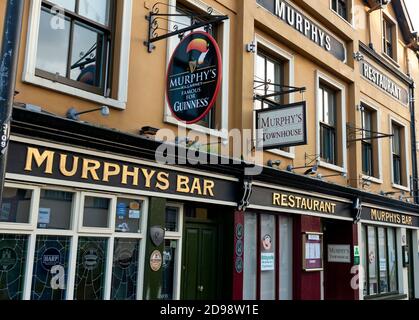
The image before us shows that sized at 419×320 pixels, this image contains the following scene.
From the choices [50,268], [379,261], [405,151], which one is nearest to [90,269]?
[50,268]

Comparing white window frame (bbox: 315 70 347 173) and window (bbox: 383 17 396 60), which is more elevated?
window (bbox: 383 17 396 60)

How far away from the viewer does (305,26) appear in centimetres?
1174

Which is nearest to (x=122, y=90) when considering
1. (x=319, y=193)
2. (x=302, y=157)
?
(x=302, y=157)

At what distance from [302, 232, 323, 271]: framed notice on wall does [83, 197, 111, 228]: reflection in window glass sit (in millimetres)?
5357

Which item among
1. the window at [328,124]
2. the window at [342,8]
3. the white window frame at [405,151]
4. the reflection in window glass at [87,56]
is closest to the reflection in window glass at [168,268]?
the reflection in window glass at [87,56]

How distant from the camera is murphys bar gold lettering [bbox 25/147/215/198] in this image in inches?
235

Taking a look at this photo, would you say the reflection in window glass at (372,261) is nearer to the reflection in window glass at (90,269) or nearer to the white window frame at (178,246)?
the white window frame at (178,246)

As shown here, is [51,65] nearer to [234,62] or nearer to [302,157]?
[234,62]

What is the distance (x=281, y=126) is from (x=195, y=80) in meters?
2.76

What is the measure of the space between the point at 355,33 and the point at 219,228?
793 centimetres

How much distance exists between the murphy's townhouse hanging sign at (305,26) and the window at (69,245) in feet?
19.0

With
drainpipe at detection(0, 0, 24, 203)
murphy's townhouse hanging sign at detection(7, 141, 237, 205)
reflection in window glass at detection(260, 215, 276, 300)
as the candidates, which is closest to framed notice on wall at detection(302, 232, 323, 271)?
reflection in window glass at detection(260, 215, 276, 300)

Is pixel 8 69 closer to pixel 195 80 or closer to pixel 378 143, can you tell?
pixel 195 80

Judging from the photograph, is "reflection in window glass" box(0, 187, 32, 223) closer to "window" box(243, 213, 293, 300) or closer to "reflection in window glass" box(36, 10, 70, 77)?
"reflection in window glass" box(36, 10, 70, 77)
